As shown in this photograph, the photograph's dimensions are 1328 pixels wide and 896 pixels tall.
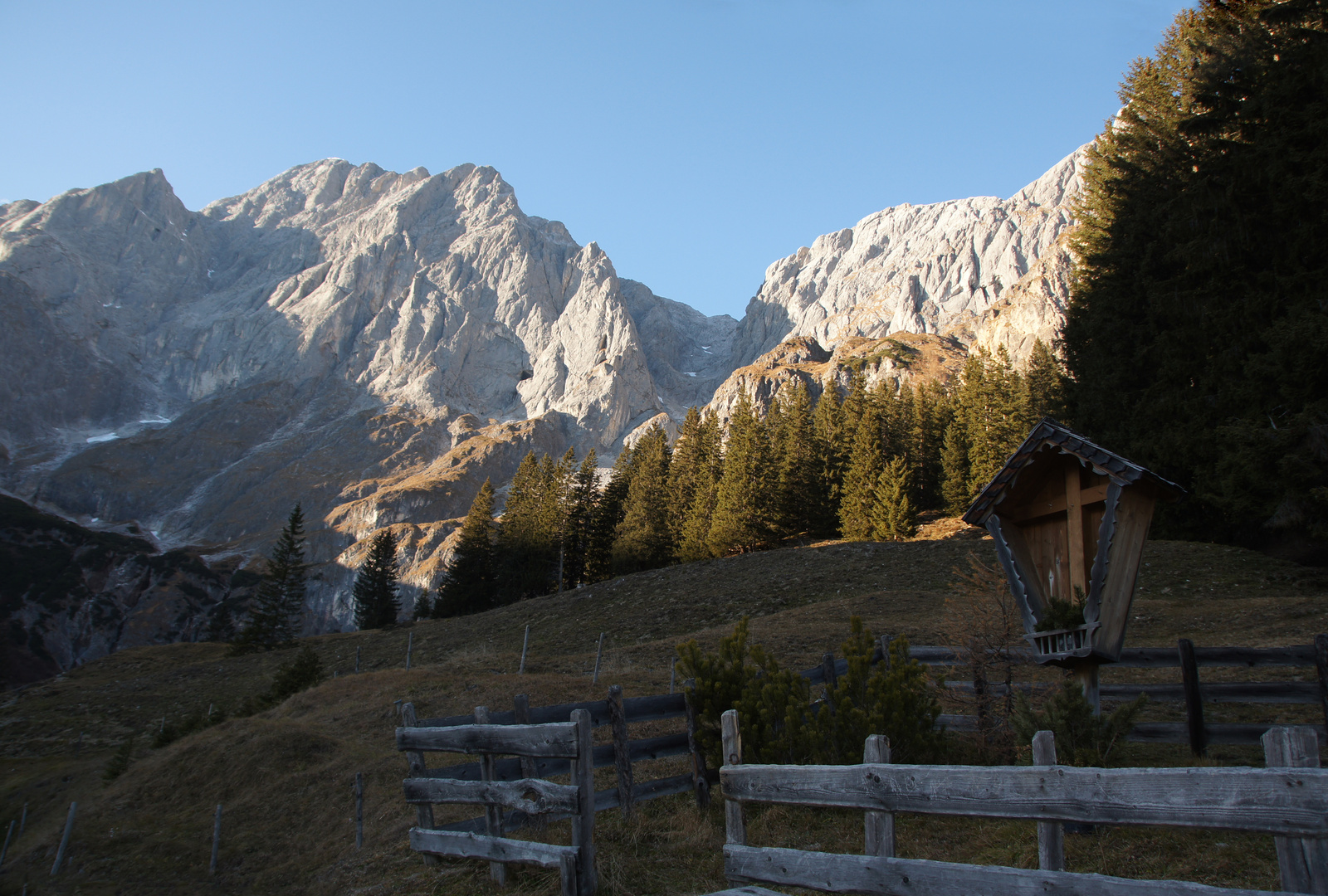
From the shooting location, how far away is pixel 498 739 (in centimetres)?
736

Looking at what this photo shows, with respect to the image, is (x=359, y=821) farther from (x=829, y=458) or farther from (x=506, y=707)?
(x=829, y=458)

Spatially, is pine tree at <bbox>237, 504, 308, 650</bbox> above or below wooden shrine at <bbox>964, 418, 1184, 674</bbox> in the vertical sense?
below

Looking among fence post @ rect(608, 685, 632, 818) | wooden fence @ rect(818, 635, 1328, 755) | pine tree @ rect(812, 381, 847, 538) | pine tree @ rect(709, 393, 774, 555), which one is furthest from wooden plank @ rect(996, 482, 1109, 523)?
pine tree @ rect(812, 381, 847, 538)

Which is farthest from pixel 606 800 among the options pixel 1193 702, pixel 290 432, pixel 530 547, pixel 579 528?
pixel 290 432

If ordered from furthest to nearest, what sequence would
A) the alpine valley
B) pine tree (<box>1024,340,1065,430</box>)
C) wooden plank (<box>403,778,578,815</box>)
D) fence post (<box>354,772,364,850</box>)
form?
the alpine valley < pine tree (<box>1024,340,1065,430</box>) < fence post (<box>354,772,364,850</box>) < wooden plank (<box>403,778,578,815</box>)

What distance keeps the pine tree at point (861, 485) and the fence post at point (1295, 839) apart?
1755 inches

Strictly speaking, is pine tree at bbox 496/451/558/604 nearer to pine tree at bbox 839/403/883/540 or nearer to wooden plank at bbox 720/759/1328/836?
pine tree at bbox 839/403/883/540

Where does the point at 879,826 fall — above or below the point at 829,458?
below

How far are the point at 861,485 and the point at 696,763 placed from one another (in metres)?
42.4

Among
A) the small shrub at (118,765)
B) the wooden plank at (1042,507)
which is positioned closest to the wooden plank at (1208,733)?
the wooden plank at (1042,507)

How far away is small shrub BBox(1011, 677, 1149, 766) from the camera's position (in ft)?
24.5

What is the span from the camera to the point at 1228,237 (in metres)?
23.3

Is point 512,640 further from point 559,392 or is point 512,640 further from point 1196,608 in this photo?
point 559,392

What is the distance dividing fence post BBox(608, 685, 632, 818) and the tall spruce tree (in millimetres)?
19321
